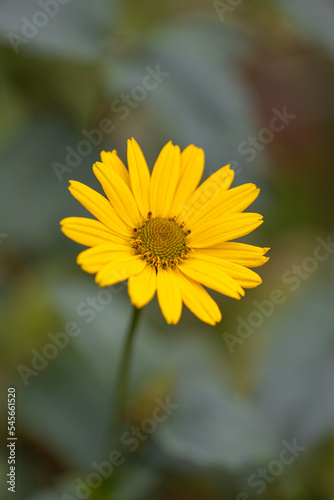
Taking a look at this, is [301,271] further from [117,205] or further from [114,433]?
[117,205]

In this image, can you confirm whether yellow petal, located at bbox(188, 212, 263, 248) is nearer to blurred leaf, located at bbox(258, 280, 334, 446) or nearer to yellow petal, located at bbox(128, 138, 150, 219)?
yellow petal, located at bbox(128, 138, 150, 219)

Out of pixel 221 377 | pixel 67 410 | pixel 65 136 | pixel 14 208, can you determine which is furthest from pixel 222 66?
pixel 67 410

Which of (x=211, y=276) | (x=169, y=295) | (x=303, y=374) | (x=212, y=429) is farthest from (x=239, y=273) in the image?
(x=303, y=374)

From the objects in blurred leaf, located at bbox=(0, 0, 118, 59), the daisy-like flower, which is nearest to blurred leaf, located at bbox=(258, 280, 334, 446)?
the daisy-like flower

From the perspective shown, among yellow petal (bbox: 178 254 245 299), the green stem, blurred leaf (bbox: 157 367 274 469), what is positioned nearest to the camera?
yellow petal (bbox: 178 254 245 299)

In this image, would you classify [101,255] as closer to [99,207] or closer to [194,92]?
[99,207]

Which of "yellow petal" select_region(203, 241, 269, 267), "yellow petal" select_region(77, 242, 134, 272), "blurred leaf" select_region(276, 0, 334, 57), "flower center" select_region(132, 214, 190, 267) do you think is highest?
"blurred leaf" select_region(276, 0, 334, 57)
